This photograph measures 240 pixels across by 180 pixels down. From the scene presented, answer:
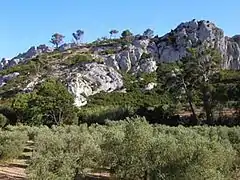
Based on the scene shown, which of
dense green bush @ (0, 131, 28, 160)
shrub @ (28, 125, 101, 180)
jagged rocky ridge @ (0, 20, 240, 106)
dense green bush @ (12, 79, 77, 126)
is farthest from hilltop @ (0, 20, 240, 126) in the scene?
shrub @ (28, 125, 101, 180)

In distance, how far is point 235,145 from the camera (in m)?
27.4

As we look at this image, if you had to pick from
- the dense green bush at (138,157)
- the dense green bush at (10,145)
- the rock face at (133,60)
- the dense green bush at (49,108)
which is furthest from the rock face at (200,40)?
the dense green bush at (138,157)

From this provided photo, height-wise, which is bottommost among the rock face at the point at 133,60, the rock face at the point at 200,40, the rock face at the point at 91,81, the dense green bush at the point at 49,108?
the dense green bush at the point at 49,108

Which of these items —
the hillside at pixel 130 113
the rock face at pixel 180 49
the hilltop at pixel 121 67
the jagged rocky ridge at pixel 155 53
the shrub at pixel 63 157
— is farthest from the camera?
the rock face at pixel 180 49

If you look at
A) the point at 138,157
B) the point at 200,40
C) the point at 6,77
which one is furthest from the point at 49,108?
the point at 200,40

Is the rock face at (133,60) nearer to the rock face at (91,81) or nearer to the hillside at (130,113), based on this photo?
the hillside at (130,113)

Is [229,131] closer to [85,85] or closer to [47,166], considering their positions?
[47,166]

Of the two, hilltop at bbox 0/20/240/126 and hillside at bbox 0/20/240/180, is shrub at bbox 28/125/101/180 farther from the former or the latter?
hilltop at bbox 0/20/240/126

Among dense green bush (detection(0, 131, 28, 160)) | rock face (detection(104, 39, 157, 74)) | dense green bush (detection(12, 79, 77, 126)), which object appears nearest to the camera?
A: dense green bush (detection(0, 131, 28, 160))

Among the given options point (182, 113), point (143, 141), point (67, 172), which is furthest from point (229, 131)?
point (182, 113)

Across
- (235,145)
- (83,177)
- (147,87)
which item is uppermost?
(147,87)

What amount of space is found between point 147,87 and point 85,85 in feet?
50.2

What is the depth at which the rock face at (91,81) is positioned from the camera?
9906cm

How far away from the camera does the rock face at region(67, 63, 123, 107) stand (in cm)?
9906
